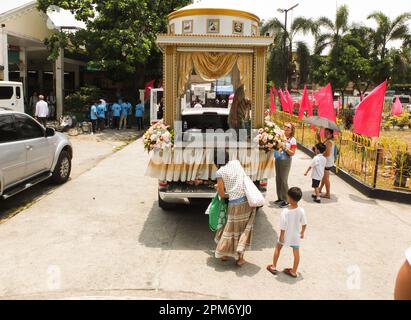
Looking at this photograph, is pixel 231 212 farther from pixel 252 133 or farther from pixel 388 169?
pixel 388 169

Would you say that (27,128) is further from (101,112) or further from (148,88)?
(148,88)

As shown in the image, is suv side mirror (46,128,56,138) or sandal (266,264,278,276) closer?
sandal (266,264,278,276)

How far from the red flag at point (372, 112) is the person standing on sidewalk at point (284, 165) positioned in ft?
5.34

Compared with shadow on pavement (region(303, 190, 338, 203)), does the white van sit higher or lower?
higher

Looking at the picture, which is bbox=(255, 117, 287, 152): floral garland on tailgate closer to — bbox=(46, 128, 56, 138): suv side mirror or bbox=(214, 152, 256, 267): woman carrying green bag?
bbox=(214, 152, 256, 267): woman carrying green bag

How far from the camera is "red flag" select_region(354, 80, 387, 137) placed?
8375 millimetres

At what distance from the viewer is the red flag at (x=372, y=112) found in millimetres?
8375

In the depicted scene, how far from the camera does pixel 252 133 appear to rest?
7.33 m

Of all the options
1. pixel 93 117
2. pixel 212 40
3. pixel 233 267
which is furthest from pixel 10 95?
pixel 233 267

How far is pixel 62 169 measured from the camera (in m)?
9.66

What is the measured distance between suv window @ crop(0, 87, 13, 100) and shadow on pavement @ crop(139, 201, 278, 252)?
40.5 feet

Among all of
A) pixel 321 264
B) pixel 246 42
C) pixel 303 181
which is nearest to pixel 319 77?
pixel 303 181

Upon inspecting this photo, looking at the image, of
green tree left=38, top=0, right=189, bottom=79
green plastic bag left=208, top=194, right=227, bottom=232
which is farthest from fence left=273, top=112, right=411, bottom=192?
green tree left=38, top=0, right=189, bottom=79

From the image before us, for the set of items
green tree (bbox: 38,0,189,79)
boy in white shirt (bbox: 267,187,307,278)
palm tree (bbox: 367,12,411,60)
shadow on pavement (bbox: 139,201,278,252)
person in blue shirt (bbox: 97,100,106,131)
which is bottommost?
shadow on pavement (bbox: 139,201,278,252)
